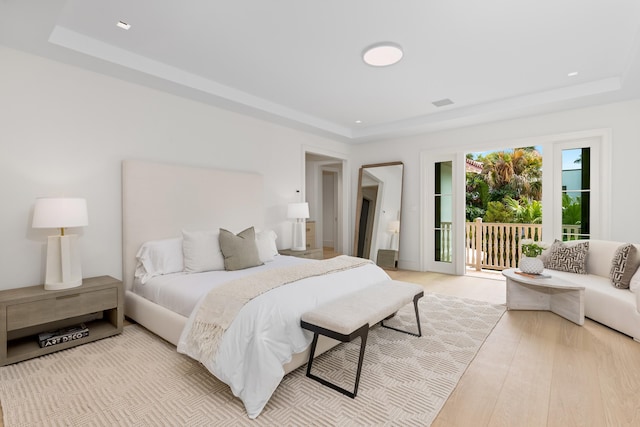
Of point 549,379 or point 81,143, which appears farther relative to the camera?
point 81,143

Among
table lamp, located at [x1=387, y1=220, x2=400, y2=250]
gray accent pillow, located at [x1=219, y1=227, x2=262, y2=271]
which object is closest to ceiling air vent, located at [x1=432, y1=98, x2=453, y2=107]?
table lamp, located at [x1=387, y1=220, x2=400, y2=250]

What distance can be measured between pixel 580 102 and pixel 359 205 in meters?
3.65

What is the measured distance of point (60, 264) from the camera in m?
2.61

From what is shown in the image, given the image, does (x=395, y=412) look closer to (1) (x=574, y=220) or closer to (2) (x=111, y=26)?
(2) (x=111, y=26)

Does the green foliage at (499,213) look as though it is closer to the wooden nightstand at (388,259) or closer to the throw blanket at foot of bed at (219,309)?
the wooden nightstand at (388,259)

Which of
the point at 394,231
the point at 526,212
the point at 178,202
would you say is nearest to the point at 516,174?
the point at 526,212

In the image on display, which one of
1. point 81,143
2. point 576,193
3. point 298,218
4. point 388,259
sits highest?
point 81,143

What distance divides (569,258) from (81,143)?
542cm

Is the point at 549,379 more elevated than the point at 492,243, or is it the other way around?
the point at 492,243

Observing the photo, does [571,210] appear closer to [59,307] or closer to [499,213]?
[499,213]

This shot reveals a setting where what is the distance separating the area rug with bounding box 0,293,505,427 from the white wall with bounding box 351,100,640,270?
114 inches

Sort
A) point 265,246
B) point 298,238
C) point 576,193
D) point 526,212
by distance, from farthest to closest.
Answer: point 526,212
point 298,238
point 576,193
point 265,246

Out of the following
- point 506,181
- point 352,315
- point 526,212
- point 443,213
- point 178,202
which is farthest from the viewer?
point 506,181

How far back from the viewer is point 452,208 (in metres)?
5.44
